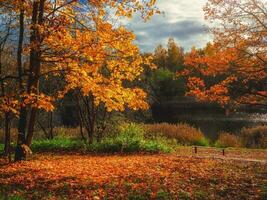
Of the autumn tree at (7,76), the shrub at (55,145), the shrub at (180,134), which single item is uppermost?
the autumn tree at (7,76)

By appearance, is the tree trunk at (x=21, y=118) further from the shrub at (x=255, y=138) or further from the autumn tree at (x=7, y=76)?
the shrub at (x=255, y=138)

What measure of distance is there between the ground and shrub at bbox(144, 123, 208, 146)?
31.9 feet

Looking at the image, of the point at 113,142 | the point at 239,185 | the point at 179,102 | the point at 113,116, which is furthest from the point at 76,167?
the point at 179,102

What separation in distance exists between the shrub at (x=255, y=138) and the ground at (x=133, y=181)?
10155mm

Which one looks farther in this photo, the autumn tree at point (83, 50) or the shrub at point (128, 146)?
the shrub at point (128, 146)

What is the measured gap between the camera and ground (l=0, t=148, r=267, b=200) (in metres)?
8.52

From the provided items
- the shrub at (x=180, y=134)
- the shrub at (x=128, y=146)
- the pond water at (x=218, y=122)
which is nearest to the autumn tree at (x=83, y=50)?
the shrub at (x=128, y=146)

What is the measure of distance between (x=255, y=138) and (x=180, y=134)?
17.0ft

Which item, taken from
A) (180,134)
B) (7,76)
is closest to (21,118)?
(7,76)

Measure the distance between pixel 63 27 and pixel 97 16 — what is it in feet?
4.01

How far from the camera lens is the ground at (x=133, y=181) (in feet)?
27.9

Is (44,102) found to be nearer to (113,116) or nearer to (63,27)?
(63,27)

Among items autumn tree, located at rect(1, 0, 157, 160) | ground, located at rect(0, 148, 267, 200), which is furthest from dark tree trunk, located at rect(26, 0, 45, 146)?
ground, located at rect(0, 148, 267, 200)

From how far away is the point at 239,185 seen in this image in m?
9.55
